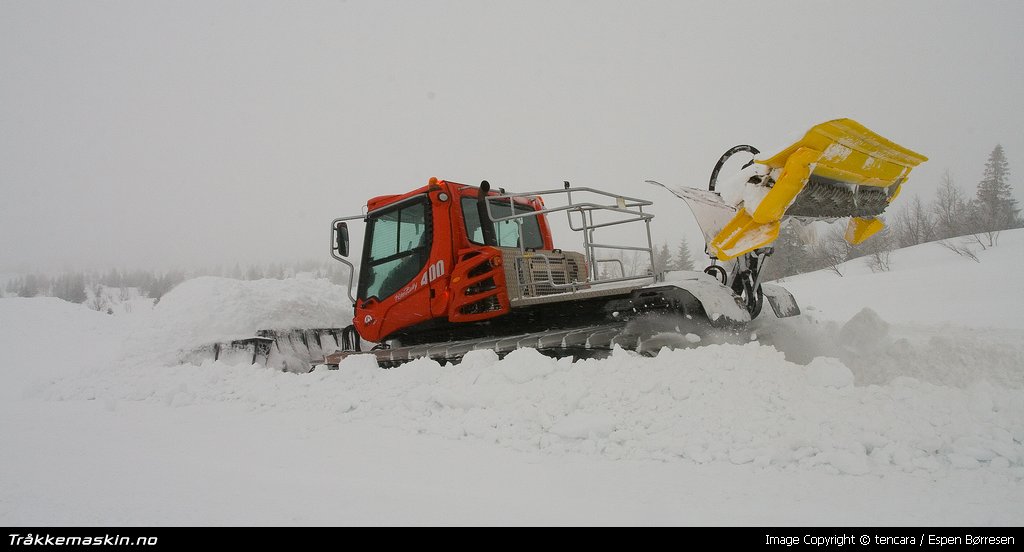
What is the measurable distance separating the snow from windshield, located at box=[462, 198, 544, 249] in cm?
211

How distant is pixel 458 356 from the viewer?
5.90 metres

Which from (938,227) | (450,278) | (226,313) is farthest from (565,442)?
(938,227)

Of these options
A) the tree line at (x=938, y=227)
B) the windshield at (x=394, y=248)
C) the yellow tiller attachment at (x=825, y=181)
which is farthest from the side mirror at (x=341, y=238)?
the tree line at (x=938, y=227)

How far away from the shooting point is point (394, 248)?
7113mm

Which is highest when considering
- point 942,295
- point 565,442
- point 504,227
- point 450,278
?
point 504,227

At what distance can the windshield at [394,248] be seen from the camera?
6793 millimetres

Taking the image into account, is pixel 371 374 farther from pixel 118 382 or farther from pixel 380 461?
pixel 118 382

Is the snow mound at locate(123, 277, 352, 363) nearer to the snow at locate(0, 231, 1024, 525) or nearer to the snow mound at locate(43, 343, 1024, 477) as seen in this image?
the snow at locate(0, 231, 1024, 525)

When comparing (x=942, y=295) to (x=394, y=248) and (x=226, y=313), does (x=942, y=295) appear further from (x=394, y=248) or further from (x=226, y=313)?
(x=226, y=313)

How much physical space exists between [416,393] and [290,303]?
6330mm

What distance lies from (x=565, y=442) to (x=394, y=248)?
4290 mm

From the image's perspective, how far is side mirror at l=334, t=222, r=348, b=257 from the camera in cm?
717

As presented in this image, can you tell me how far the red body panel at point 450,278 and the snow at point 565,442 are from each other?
1168 mm

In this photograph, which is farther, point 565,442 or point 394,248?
point 394,248
